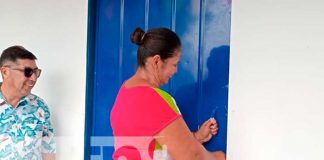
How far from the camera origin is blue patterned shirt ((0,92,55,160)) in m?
2.55

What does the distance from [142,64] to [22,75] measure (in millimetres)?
983

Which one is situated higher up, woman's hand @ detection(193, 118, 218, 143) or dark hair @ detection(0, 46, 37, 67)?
dark hair @ detection(0, 46, 37, 67)

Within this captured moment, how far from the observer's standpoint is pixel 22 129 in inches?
102

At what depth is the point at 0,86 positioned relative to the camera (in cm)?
265

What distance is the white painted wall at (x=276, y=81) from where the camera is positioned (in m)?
1.96

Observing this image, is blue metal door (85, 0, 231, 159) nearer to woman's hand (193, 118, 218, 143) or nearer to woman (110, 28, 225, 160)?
woman's hand (193, 118, 218, 143)

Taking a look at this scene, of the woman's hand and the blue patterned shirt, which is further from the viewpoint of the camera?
the blue patterned shirt

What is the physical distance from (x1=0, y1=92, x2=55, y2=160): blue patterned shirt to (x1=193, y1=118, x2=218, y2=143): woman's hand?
3.27ft

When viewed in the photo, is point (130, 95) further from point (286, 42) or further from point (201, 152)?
point (286, 42)

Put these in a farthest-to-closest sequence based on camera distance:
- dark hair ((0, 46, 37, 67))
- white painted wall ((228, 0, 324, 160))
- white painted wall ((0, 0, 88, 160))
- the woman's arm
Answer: white painted wall ((0, 0, 88, 160)) < dark hair ((0, 46, 37, 67)) < white painted wall ((228, 0, 324, 160)) < the woman's arm

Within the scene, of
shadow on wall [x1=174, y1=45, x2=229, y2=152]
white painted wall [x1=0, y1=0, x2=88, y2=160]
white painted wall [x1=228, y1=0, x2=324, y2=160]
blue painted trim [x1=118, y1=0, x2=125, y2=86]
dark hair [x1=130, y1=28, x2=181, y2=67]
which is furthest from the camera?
white painted wall [x1=0, y1=0, x2=88, y2=160]

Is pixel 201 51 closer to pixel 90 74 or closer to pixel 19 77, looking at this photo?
pixel 90 74

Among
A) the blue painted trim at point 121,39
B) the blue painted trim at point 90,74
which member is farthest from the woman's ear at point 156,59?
the blue painted trim at point 90,74

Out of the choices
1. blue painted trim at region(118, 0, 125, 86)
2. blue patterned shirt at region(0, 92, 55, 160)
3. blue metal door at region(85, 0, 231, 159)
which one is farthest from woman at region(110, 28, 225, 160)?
blue patterned shirt at region(0, 92, 55, 160)
